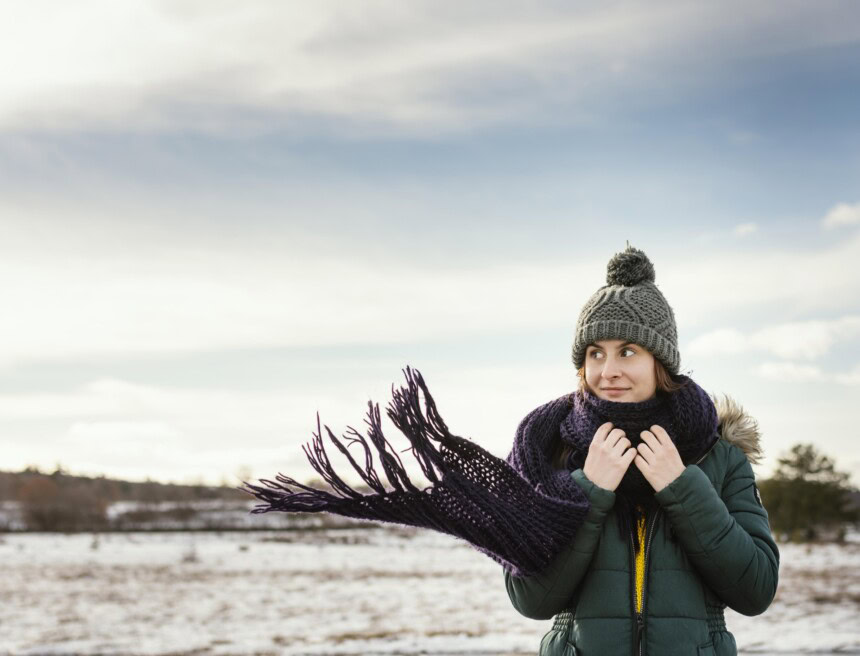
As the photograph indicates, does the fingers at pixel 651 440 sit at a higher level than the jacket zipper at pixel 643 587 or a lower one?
higher

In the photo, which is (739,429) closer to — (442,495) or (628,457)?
(628,457)

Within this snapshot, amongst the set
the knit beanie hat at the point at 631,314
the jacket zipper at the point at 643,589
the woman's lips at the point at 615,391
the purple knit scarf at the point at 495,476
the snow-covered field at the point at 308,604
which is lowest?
the snow-covered field at the point at 308,604

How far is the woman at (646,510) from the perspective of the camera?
6.34ft

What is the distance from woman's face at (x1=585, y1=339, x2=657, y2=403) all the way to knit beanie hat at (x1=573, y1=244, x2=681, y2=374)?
27mm

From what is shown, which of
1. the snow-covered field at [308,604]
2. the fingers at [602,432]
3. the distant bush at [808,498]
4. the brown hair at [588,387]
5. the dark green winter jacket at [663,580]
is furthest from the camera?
the distant bush at [808,498]

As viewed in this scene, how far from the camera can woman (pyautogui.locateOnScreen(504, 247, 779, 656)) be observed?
193 centimetres

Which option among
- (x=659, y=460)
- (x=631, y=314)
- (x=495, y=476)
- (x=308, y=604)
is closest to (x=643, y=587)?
(x=659, y=460)

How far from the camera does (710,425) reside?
6.89 feet

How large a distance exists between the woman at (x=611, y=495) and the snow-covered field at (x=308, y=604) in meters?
6.09

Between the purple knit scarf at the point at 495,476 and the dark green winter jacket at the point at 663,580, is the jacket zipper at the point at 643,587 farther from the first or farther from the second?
the purple knit scarf at the point at 495,476

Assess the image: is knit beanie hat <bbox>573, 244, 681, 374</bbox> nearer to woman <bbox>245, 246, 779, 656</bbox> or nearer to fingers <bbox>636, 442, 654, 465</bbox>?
woman <bbox>245, 246, 779, 656</bbox>

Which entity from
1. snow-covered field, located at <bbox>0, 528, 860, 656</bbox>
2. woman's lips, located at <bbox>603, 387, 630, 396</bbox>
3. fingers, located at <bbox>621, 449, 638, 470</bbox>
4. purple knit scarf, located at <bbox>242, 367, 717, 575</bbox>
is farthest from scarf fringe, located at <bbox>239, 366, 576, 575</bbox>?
snow-covered field, located at <bbox>0, 528, 860, 656</bbox>

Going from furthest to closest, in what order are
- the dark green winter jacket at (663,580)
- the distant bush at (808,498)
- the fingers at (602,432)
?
the distant bush at (808,498) → the fingers at (602,432) → the dark green winter jacket at (663,580)

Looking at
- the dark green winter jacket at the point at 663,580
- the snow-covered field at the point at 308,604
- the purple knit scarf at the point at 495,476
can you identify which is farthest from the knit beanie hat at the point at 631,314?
the snow-covered field at the point at 308,604
